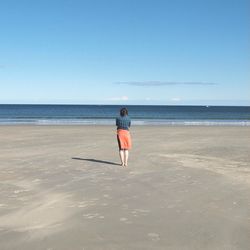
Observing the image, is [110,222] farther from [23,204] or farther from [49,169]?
[49,169]

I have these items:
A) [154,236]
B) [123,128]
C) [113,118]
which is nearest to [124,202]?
[154,236]

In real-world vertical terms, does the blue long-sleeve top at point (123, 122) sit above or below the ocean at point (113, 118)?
above

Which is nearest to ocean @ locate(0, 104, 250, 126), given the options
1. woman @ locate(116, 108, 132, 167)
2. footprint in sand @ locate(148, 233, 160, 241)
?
woman @ locate(116, 108, 132, 167)

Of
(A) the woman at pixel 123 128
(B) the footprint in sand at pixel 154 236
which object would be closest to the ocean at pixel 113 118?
(A) the woman at pixel 123 128

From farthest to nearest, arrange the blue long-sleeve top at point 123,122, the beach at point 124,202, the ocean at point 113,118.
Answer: the ocean at point 113,118 < the blue long-sleeve top at point 123,122 < the beach at point 124,202

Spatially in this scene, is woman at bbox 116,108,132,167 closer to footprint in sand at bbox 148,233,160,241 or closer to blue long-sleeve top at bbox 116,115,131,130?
blue long-sleeve top at bbox 116,115,131,130

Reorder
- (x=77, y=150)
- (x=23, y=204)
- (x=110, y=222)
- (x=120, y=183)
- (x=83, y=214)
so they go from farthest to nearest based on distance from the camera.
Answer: (x=77, y=150)
(x=120, y=183)
(x=23, y=204)
(x=83, y=214)
(x=110, y=222)

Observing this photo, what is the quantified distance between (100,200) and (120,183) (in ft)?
5.82

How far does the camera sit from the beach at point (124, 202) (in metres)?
5.88

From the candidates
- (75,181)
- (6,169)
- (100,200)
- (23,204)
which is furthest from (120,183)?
(6,169)

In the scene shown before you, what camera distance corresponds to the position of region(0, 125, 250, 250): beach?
5.88 m

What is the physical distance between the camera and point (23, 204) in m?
7.86

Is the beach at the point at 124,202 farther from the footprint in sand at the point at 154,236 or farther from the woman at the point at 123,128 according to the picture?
the woman at the point at 123,128

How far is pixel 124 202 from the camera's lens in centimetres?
801
